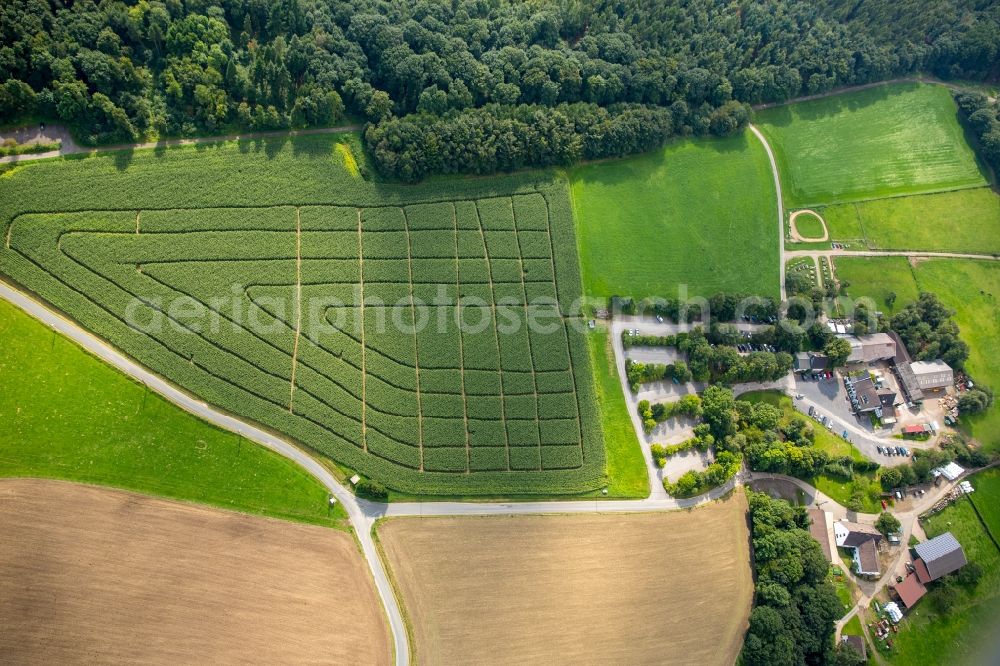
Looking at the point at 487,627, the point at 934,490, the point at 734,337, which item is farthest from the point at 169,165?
the point at 934,490

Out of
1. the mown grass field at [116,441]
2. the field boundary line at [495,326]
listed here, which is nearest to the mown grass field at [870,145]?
the field boundary line at [495,326]

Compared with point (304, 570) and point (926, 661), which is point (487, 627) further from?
point (926, 661)

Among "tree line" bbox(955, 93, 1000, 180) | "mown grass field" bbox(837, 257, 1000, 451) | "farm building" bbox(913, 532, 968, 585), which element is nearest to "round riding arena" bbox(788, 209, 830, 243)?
"mown grass field" bbox(837, 257, 1000, 451)

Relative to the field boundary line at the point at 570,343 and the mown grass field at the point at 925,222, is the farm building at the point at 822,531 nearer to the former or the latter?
the field boundary line at the point at 570,343

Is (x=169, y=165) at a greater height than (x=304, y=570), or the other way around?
(x=169, y=165)

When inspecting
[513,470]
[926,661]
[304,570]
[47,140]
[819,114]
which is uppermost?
[819,114]
